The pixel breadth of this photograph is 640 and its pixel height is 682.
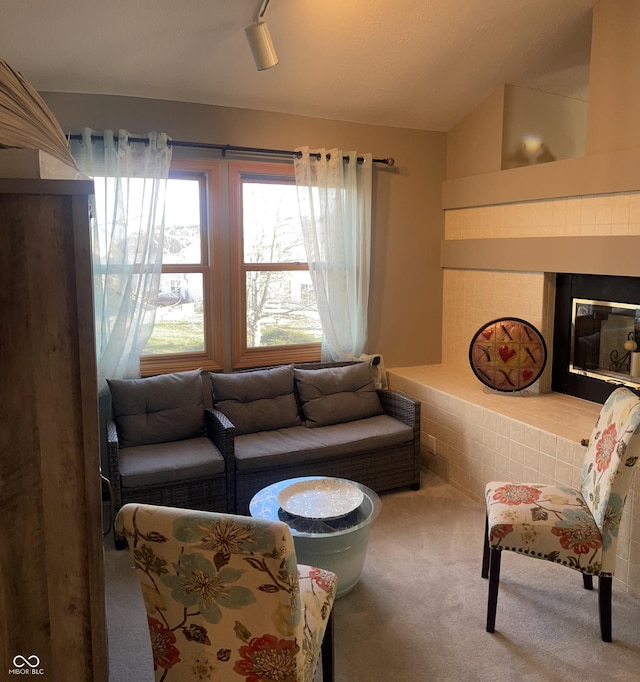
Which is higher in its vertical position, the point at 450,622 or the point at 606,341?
the point at 606,341

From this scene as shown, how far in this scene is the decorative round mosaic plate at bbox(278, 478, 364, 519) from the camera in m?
2.46

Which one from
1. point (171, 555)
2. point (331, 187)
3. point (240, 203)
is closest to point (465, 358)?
point (331, 187)

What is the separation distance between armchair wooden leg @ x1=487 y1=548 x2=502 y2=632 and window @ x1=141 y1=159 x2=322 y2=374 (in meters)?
2.13

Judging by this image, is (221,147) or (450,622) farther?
(221,147)

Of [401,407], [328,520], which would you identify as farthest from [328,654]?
[401,407]

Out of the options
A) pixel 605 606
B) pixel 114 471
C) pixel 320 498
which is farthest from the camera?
pixel 114 471

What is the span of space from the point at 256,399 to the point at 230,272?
852mm

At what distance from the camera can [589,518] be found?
2283 mm

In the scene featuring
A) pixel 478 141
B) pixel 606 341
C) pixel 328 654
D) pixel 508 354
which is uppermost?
pixel 478 141

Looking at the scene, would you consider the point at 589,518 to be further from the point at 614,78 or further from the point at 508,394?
the point at 614,78

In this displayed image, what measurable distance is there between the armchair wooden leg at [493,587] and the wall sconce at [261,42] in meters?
2.41

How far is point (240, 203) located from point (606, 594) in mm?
2915

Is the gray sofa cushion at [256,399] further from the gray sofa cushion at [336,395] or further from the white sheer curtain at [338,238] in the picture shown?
the white sheer curtain at [338,238]

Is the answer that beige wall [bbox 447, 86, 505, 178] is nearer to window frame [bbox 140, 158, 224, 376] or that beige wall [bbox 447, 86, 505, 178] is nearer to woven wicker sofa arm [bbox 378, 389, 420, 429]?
woven wicker sofa arm [bbox 378, 389, 420, 429]
